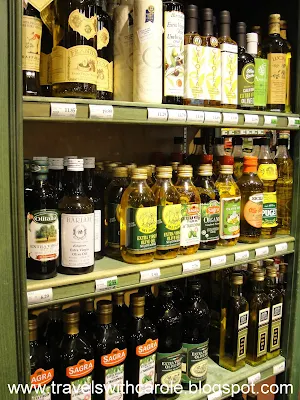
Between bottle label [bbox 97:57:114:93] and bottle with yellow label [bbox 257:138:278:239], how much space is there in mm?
748

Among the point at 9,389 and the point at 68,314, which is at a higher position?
the point at 68,314

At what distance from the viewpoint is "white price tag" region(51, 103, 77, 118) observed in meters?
1.14

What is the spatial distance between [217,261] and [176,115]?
53 cm

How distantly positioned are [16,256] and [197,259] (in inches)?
25.5

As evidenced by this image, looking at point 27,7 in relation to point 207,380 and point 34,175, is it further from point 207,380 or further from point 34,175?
point 207,380

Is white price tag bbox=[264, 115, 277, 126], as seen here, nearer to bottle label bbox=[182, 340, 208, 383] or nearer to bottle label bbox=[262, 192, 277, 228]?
bottle label bbox=[262, 192, 277, 228]

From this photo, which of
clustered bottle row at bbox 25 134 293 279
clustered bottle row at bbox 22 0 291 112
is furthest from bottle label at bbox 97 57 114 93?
clustered bottle row at bbox 25 134 293 279

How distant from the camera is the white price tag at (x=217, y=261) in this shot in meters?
1.54

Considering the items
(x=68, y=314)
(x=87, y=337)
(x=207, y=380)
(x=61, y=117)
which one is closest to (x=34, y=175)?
(x=61, y=117)

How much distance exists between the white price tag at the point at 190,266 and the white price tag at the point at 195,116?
470 mm

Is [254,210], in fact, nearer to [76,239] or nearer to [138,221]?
[138,221]

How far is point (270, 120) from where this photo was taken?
1.70m

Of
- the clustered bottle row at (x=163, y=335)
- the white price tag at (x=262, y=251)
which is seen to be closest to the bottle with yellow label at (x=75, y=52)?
the clustered bottle row at (x=163, y=335)

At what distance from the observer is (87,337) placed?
139 centimetres
